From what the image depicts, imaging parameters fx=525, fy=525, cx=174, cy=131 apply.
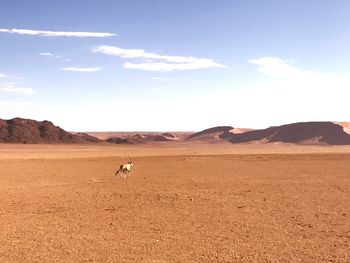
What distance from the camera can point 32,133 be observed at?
113 meters

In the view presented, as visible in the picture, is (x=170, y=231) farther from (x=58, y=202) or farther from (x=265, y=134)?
(x=265, y=134)

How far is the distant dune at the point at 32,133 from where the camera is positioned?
109m

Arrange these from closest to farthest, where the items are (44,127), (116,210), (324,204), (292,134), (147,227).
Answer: (147,227) < (116,210) < (324,204) < (44,127) < (292,134)

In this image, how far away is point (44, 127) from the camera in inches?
4628

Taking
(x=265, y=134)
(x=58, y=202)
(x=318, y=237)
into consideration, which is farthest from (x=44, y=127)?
(x=318, y=237)

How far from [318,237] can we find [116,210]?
7.00m

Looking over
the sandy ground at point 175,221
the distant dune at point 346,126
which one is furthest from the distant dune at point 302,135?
the sandy ground at point 175,221

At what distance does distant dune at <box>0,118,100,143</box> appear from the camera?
109m

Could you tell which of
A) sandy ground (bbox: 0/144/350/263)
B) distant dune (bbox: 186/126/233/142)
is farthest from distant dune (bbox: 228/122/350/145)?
sandy ground (bbox: 0/144/350/263)

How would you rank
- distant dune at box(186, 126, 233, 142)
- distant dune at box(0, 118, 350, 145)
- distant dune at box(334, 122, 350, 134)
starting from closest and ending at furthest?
distant dune at box(0, 118, 350, 145) < distant dune at box(334, 122, 350, 134) < distant dune at box(186, 126, 233, 142)

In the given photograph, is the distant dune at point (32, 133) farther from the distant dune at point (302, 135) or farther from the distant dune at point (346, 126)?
the distant dune at point (346, 126)

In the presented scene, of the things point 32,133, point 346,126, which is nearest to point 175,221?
point 32,133

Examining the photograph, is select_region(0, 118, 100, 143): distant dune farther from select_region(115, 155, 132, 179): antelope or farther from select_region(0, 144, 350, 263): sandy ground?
select_region(0, 144, 350, 263): sandy ground

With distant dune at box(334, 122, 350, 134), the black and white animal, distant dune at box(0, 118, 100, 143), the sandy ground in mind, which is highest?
distant dune at box(334, 122, 350, 134)
